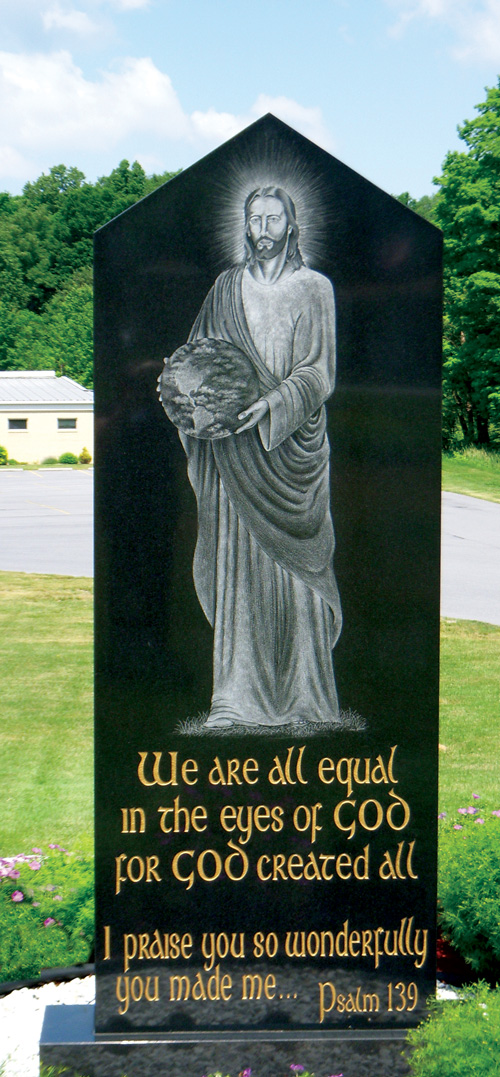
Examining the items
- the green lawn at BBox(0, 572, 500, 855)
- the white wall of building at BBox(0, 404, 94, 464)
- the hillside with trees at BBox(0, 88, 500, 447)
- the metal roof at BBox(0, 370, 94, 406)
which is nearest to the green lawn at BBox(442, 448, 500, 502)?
the hillside with trees at BBox(0, 88, 500, 447)

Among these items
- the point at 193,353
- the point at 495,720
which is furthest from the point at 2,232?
the point at 193,353

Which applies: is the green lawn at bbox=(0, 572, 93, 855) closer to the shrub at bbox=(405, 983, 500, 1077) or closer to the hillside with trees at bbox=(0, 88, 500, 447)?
the shrub at bbox=(405, 983, 500, 1077)

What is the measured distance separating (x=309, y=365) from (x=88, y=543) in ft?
48.3

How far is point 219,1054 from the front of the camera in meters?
3.54

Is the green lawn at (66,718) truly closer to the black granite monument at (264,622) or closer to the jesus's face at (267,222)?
the black granite monument at (264,622)

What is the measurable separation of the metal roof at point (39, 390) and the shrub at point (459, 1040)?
39900 millimetres

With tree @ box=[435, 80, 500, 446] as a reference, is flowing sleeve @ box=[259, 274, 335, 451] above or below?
below

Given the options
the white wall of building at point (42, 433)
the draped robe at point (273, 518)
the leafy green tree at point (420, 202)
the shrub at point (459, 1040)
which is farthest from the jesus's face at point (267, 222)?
the leafy green tree at point (420, 202)

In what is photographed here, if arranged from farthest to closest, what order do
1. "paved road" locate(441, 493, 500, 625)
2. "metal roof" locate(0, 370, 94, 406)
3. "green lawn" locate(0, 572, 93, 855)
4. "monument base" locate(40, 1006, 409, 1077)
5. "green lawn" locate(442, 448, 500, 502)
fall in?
"metal roof" locate(0, 370, 94, 406) → "green lawn" locate(442, 448, 500, 502) → "paved road" locate(441, 493, 500, 625) → "green lawn" locate(0, 572, 93, 855) → "monument base" locate(40, 1006, 409, 1077)

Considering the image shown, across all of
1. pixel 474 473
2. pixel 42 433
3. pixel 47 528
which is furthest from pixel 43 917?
pixel 42 433

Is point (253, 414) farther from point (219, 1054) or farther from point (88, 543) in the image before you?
point (88, 543)

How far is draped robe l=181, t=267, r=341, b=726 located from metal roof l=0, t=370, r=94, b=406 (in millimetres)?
39572

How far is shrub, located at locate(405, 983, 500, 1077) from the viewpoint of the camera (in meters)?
3.18

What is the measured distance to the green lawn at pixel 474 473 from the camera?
2473cm
